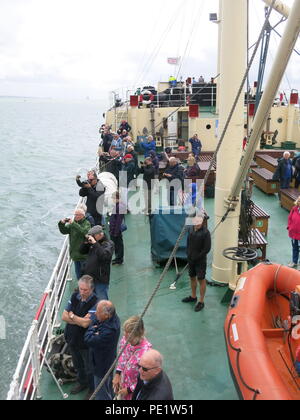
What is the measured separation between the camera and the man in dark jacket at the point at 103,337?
12.6 ft

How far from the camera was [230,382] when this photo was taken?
186 inches

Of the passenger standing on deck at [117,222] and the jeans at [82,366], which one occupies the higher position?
the passenger standing on deck at [117,222]

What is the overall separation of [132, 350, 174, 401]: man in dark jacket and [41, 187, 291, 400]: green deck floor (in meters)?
1.55

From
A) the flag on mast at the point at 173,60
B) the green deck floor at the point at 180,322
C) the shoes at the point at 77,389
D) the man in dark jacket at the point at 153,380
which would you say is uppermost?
the flag on mast at the point at 173,60

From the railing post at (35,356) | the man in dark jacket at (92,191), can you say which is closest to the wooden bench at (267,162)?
the man in dark jacket at (92,191)

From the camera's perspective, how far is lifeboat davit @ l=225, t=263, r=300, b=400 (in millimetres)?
3684

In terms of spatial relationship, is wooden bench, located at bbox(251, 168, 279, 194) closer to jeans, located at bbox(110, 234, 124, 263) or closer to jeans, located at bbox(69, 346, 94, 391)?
jeans, located at bbox(110, 234, 124, 263)

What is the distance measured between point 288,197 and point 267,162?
392cm

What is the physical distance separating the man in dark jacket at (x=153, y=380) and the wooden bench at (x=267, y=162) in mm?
11148

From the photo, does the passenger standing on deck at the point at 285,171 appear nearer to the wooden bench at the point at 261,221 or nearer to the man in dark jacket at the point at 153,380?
the wooden bench at the point at 261,221

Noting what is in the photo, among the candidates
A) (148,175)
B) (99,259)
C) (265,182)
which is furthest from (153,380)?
(265,182)

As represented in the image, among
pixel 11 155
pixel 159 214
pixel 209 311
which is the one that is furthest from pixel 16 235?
pixel 11 155

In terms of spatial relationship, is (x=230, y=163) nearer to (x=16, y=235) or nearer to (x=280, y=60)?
(x=280, y=60)

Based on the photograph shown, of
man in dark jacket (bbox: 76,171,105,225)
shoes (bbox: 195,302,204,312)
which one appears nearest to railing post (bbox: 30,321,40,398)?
shoes (bbox: 195,302,204,312)
